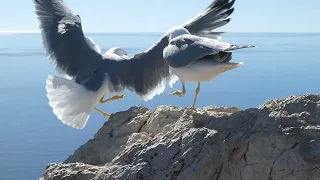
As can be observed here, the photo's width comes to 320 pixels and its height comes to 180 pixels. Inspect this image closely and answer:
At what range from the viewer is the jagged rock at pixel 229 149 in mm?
3490

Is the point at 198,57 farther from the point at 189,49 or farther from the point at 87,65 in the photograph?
the point at 87,65

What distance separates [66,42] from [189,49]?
208cm

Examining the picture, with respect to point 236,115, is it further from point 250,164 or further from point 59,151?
point 59,151

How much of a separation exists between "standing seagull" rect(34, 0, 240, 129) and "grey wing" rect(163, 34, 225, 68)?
1.70 feet

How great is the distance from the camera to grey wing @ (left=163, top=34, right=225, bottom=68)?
14.8 ft

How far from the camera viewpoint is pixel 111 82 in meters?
5.81

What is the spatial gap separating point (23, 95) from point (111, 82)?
39.7 metres

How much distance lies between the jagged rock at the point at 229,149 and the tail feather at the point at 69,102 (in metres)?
1.33

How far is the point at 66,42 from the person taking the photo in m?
6.34

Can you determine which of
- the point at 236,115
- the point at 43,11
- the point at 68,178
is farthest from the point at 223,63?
the point at 43,11

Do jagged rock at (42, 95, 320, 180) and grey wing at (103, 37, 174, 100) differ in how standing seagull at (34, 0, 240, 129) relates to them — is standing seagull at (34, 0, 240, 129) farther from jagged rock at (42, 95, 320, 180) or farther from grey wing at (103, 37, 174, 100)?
jagged rock at (42, 95, 320, 180)

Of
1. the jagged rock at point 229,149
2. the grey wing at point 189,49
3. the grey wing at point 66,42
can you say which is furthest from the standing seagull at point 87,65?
the jagged rock at point 229,149

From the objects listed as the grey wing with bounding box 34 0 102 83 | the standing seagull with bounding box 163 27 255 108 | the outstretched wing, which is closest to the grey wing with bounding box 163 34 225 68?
the standing seagull with bounding box 163 27 255 108

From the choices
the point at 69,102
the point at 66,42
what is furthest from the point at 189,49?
the point at 66,42
